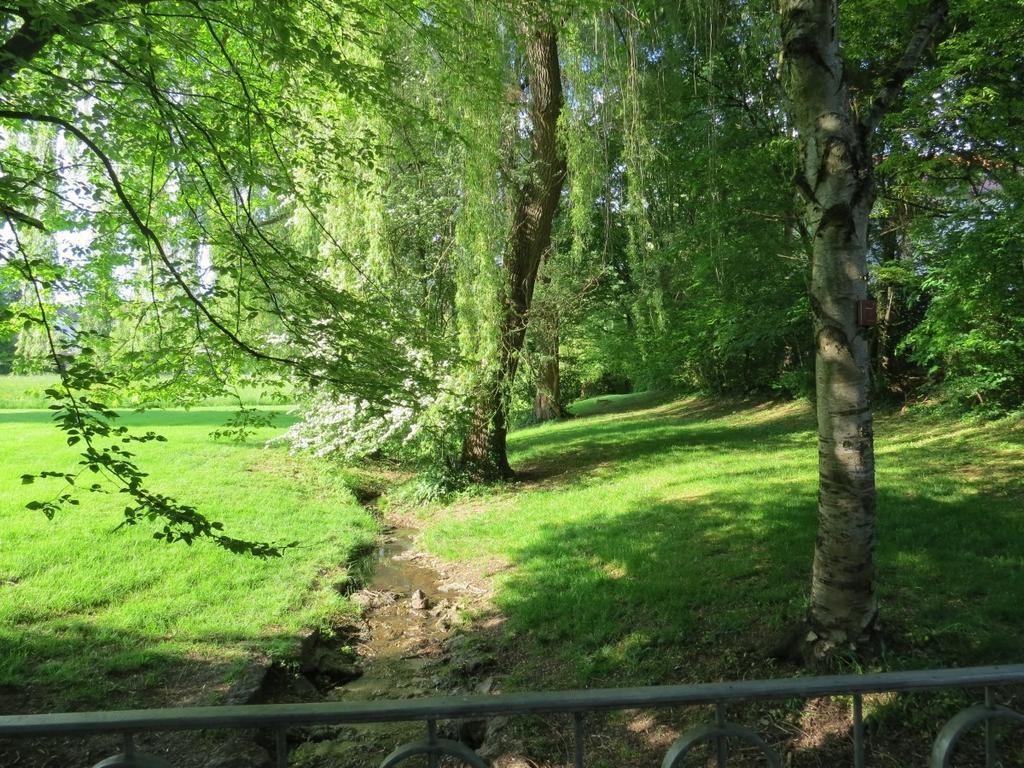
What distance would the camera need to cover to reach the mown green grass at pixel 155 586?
5.20 m

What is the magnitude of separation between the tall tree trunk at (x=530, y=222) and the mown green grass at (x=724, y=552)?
1.70 m

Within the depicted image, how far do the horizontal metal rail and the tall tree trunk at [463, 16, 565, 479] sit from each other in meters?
7.17

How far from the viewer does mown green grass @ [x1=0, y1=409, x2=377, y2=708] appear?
17.0 feet

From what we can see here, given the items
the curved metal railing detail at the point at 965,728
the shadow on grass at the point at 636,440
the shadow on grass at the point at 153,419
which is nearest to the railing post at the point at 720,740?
the curved metal railing detail at the point at 965,728

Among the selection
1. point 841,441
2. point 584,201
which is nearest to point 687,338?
point 584,201

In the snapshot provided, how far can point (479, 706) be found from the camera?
1.39 metres

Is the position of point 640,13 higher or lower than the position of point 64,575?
higher

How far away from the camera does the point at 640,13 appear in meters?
6.41

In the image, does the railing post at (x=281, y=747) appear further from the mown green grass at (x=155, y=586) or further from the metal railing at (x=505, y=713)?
the mown green grass at (x=155, y=586)

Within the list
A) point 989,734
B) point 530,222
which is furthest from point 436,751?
point 530,222

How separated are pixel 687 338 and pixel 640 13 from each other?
41.2ft

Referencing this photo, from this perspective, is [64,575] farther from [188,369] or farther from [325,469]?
[325,469]

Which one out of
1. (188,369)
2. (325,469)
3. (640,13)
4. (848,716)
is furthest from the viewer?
(325,469)

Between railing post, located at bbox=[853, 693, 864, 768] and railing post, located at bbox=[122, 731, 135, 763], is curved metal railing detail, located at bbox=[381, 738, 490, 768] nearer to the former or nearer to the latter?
railing post, located at bbox=[122, 731, 135, 763]
